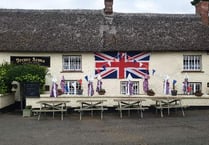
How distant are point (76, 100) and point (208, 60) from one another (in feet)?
36.3

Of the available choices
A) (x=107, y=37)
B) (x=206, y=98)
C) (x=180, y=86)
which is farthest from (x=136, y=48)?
(x=206, y=98)

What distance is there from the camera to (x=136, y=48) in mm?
28547

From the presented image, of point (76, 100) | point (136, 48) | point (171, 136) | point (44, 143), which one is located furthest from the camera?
point (136, 48)

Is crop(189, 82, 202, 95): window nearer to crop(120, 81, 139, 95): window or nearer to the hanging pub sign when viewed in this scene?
crop(120, 81, 139, 95): window

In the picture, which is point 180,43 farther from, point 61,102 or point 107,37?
point 61,102

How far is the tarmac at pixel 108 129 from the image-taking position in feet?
45.3

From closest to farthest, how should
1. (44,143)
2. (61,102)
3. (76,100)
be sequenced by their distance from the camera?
(44,143) < (61,102) < (76,100)

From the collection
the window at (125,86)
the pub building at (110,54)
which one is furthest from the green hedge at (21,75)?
the window at (125,86)

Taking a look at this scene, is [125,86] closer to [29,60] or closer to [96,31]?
[96,31]

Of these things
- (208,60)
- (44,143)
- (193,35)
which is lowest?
(44,143)

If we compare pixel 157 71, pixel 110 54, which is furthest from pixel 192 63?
pixel 110 54

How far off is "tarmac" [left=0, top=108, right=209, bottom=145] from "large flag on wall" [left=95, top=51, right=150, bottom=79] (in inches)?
247

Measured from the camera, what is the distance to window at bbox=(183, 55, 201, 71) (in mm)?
29469

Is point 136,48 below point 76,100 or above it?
above
